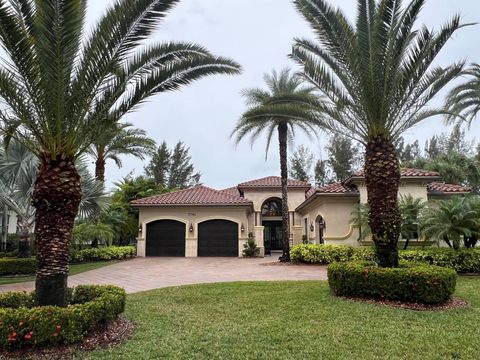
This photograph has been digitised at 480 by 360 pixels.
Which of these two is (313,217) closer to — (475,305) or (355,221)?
(355,221)

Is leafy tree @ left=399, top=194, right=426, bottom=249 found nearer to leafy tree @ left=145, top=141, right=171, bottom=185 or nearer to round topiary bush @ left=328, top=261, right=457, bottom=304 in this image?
round topiary bush @ left=328, top=261, right=457, bottom=304

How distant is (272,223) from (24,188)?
1971cm

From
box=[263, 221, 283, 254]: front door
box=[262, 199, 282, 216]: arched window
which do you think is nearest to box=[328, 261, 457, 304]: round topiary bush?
box=[262, 199, 282, 216]: arched window

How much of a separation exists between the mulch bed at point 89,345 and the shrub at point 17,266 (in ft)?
41.1

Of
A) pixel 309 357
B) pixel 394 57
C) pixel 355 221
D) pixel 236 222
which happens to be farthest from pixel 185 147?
pixel 309 357

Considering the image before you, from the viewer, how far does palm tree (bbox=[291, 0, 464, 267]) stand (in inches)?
357

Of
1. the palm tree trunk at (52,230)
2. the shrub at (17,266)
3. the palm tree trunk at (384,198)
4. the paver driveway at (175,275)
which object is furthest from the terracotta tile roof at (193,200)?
the palm tree trunk at (52,230)

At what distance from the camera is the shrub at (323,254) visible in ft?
57.7

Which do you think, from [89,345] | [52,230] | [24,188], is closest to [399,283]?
[89,345]

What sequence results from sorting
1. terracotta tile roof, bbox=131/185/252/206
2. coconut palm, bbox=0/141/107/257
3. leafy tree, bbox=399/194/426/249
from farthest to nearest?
terracotta tile roof, bbox=131/185/252/206, coconut palm, bbox=0/141/107/257, leafy tree, bbox=399/194/426/249

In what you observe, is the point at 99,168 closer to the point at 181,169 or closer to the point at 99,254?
the point at 99,254

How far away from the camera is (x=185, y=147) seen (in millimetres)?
60156

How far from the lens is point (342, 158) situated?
162 ft

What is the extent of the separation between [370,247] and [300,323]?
12.0m
